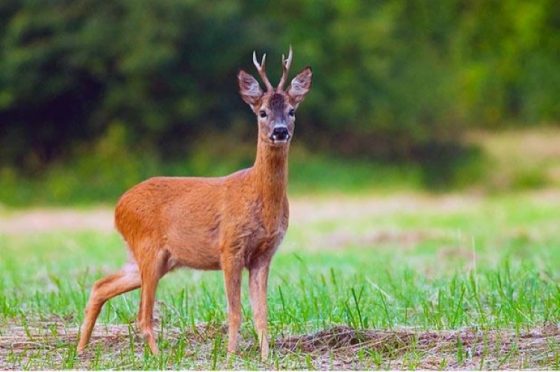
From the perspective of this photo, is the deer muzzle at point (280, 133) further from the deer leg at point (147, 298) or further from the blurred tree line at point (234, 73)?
the blurred tree line at point (234, 73)

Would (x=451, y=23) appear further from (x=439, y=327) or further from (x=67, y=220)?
(x=439, y=327)

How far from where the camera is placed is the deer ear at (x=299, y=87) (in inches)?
290

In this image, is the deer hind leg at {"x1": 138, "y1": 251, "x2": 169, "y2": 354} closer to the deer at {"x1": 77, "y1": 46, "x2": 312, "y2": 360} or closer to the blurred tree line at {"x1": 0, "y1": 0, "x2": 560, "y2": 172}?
the deer at {"x1": 77, "y1": 46, "x2": 312, "y2": 360}

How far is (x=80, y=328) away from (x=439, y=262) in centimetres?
678

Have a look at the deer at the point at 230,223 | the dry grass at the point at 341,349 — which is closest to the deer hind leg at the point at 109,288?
the deer at the point at 230,223

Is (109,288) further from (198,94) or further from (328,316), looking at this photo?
(198,94)

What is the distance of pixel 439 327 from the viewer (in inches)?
303

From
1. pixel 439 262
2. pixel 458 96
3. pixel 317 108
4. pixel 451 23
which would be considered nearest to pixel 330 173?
pixel 317 108

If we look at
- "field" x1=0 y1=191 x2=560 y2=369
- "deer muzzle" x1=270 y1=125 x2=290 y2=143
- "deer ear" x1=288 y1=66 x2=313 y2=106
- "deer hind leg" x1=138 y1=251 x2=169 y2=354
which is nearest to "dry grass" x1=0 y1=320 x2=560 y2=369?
"field" x1=0 y1=191 x2=560 y2=369

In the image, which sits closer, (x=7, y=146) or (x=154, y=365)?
(x=154, y=365)

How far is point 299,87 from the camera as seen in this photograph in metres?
7.40

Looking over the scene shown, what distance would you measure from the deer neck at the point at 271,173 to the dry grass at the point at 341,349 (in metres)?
0.82

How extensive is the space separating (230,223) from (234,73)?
2045 cm

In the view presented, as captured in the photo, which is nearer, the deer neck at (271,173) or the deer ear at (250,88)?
the deer neck at (271,173)
